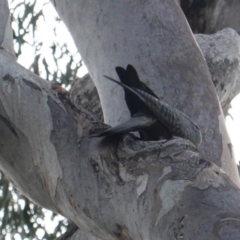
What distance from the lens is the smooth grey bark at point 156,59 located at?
1.20 meters

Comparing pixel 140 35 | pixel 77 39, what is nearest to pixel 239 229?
pixel 140 35

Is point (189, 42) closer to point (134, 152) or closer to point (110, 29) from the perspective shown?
point (110, 29)

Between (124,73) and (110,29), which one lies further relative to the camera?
(110,29)

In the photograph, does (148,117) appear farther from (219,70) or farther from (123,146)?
(219,70)

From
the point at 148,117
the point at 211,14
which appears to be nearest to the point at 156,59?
the point at 148,117

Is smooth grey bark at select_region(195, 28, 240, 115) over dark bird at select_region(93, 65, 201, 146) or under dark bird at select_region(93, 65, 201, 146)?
under

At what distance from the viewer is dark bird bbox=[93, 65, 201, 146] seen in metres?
0.91

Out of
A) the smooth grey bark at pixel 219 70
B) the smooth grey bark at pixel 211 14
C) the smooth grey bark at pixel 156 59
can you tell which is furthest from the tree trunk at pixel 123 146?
the smooth grey bark at pixel 211 14

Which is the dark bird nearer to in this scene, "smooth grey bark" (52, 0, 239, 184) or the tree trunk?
the tree trunk

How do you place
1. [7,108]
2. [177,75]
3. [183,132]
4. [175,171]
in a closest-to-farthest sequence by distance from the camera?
[175,171] → [183,132] → [7,108] → [177,75]

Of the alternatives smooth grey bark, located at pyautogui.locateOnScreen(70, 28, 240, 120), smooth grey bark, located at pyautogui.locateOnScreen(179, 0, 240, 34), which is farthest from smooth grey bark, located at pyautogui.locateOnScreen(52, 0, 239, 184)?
smooth grey bark, located at pyautogui.locateOnScreen(179, 0, 240, 34)

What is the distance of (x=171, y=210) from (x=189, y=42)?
0.56 metres

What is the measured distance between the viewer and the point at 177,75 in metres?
1.23

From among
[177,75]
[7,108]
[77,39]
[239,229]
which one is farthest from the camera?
[77,39]
